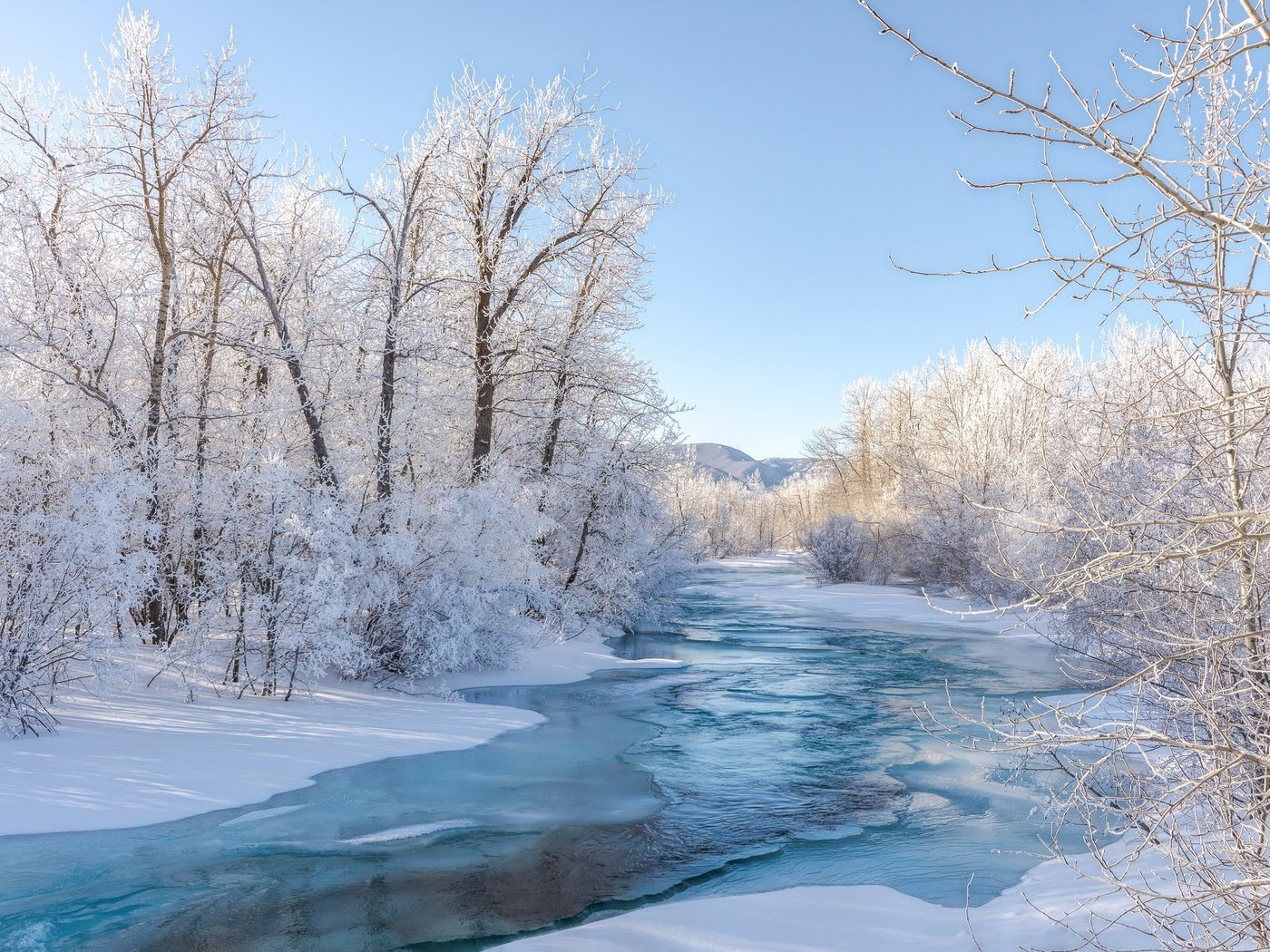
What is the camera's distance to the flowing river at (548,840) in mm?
5027

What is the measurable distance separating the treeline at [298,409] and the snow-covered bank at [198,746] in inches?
19.2

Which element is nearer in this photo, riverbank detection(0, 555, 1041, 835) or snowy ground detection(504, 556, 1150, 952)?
snowy ground detection(504, 556, 1150, 952)

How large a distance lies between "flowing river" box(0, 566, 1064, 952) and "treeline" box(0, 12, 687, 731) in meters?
2.62

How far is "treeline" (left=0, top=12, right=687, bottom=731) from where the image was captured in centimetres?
928

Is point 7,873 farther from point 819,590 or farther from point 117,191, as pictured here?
point 819,590

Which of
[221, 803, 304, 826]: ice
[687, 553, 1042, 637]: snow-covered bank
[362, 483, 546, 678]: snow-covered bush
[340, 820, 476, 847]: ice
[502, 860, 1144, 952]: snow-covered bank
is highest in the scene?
[362, 483, 546, 678]: snow-covered bush

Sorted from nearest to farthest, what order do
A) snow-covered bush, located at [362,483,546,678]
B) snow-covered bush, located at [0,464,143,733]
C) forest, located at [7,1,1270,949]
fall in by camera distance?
forest, located at [7,1,1270,949] → snow-covered bush, located at [0,464,143,733] → snow-covered bush, located at [362,483,546,678]

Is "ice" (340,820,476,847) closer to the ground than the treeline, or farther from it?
closer to the ground

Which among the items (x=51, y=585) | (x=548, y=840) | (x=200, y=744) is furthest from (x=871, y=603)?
(x=51, y=585)

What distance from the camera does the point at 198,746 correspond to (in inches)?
307

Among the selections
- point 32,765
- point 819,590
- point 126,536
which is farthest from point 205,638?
point 819,590

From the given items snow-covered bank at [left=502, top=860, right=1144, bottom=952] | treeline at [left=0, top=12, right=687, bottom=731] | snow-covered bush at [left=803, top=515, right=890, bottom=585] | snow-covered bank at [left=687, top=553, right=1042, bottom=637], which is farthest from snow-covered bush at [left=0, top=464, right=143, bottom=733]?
snow-covered bush at [left=803, top=515, right=890, bottom=585]

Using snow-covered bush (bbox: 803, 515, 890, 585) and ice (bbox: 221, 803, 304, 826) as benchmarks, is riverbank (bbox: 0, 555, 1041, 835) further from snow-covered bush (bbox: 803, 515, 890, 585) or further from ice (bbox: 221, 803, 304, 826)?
snow-covered bush (bbox: 803, 515, 890, 585)

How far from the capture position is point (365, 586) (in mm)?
11023
